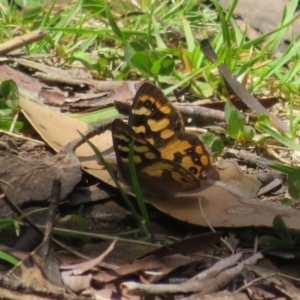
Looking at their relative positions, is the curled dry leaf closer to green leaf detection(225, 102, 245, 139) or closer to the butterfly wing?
the butterfly wing

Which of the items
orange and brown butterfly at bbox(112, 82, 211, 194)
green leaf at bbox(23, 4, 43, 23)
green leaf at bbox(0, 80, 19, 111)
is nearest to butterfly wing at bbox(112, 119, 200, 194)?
orange and brown butterfly at bbox(112, 82, 211, 194)

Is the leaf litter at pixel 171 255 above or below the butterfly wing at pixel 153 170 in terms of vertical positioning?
below

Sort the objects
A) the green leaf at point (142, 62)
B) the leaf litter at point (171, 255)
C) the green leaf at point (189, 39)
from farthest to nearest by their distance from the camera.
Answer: the green leaf at point (189, 39)
the green leaf at point (142, 62)
the leaf litter at point (171, 255)

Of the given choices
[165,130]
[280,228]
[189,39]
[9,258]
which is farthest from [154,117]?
[189,39]

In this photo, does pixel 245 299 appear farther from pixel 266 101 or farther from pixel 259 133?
pixel 266 101

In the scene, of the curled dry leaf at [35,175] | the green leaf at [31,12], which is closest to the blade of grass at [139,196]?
the curled dry leaf at [35,175]

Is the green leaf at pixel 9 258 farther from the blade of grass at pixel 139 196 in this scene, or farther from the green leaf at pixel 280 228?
the green leaf at pixel 280 228

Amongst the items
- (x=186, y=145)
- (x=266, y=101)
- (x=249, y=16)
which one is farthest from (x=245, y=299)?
(x=249, y=16)

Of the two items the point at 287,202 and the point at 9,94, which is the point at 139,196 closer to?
the point at 287,202
